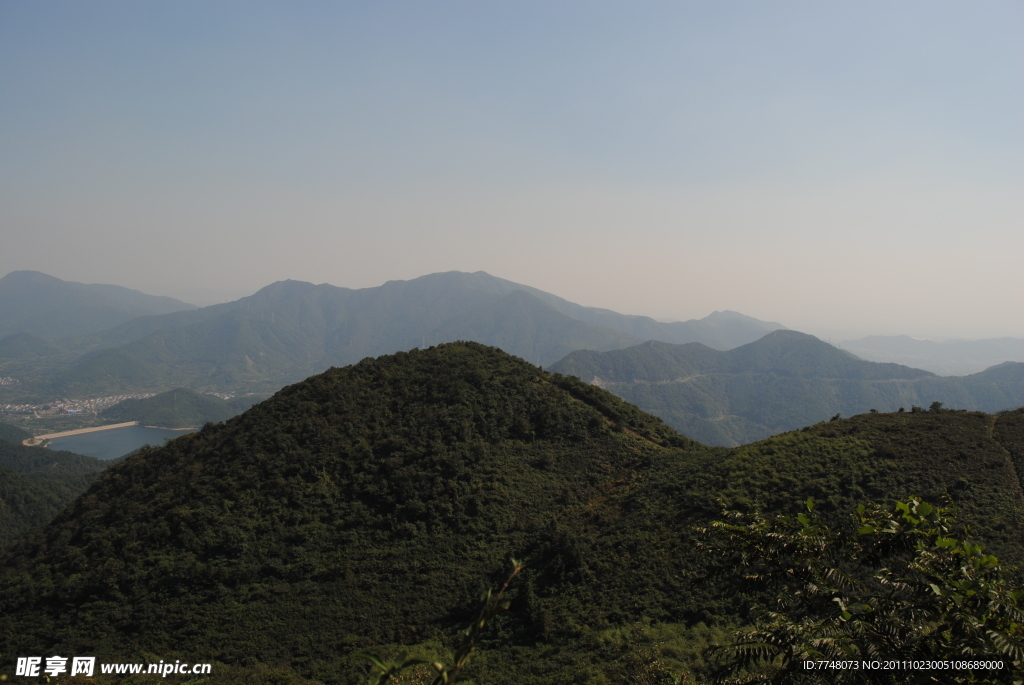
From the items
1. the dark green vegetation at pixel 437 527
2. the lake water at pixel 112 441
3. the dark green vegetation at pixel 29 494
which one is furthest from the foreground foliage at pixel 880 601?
the lake water at pixel 112 441

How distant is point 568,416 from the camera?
42.8m

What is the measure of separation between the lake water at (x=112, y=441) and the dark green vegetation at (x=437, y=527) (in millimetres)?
155924

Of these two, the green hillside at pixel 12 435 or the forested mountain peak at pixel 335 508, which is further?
the green hillside at pixel 12 435

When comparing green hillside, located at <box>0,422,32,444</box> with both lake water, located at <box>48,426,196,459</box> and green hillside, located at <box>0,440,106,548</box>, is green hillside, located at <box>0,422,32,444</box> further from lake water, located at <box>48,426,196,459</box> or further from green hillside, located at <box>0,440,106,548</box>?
green hillside, located at <box>0,440,106,548</box>

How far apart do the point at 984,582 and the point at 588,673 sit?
1565 cm

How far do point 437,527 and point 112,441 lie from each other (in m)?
200

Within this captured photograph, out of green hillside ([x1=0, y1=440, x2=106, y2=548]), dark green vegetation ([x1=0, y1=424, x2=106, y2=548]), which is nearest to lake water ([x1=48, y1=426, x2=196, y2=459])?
dark green vegetation ([x1=0, y1=424, x2=106, y2=548])

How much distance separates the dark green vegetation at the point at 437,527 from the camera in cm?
2150

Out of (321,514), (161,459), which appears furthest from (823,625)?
(161,459)

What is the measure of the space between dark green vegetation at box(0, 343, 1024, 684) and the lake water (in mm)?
155924

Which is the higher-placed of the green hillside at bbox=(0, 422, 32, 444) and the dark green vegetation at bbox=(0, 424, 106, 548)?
the dark green vegetation at bbox=(0, 424, 106, 548)

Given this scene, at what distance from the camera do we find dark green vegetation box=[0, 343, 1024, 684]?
70.5 ft

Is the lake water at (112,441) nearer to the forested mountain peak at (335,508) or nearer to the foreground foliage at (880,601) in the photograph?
the forested mountain peak at (335,508)

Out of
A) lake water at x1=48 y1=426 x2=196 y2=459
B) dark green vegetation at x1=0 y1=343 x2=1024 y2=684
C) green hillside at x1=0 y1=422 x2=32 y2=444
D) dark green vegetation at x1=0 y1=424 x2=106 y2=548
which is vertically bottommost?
lake water at x1=48 y1=426 x2=196 y2=459
